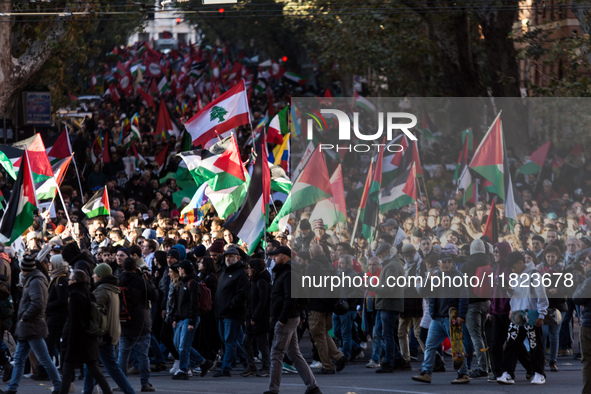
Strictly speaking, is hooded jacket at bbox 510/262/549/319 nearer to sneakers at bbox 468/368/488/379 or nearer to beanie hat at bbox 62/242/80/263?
sneakers at bbox 468/368/488/379

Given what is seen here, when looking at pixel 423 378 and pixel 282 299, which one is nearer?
pixel 282 299

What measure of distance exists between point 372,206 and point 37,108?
1389 centimetres

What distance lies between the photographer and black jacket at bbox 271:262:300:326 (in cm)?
1120

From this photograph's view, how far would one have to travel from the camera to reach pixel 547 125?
2644 centimetres

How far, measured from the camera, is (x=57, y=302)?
39.6 ft

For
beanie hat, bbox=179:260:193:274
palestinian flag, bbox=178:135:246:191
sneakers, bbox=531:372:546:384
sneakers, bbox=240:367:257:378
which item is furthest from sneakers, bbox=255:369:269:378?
palestinian flag, bbox=178:135:246:191

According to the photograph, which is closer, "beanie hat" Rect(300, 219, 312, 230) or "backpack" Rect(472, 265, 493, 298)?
"backpack" Rect(472, 265, 493, 298)

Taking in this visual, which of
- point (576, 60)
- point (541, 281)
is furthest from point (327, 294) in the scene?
point (576, 60)

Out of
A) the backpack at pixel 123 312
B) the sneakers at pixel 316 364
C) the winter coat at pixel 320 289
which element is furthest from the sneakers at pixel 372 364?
the backpack at pixel 123 312

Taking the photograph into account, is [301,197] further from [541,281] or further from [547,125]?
[547,125]

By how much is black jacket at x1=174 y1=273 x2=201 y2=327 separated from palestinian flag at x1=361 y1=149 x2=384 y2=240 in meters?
3.87

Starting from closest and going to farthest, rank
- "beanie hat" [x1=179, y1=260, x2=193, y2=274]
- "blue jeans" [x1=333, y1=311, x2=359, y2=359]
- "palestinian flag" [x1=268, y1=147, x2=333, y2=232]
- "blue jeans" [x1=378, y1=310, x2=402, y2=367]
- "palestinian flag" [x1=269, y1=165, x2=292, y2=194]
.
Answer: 1. "beanie hat" [x1=179, y1=260, x2=193, y2=274]
2. "blue jeans" [x1=378, y1=310, x2=402, y2=367]
3. "blue jeans" [x1=333, y1=311, x2=359, y2=359]
4. "palestinian flag" [x1=268, y1=147, x2=333, y2=232]
5. "palestinian flag" [x1=269, y1=165, x2=292, y2=194]

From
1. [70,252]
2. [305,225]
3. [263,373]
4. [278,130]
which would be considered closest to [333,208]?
[305,225]

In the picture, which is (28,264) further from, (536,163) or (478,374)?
(536,163)
